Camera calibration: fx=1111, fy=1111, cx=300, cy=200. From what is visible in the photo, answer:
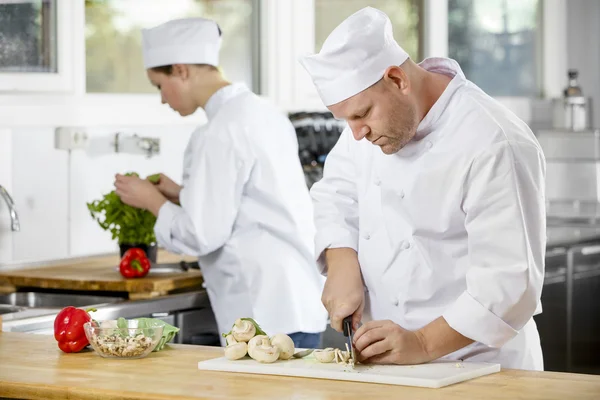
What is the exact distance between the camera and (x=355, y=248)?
2.42 metres

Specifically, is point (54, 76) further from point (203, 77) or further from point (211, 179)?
point (211, 179)

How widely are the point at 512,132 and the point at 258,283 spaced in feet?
4.17

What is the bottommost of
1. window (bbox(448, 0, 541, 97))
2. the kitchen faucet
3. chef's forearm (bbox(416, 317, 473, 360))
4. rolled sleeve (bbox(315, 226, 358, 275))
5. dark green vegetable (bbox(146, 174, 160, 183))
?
chef's forearm (bbox(416, 317, 473, 360))

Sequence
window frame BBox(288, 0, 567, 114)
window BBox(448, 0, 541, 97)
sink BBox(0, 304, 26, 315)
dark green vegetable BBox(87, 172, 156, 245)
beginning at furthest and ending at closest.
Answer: window BBox(448, 0, 541, 97)
window frame BBox(288, 0, 567, 114)
dark green vegetable BBox(87, 172, 156, 245)
sink BBox(0, 304, 26, 315)

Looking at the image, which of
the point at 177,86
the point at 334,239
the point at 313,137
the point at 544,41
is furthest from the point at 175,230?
the point at 544,41

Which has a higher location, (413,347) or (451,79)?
(451,79)

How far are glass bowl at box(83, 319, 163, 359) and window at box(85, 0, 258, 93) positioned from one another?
1767 mm

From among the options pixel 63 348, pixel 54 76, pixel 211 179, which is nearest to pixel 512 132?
pixel 63 348

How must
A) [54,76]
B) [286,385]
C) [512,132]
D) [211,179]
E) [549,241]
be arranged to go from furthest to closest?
[549,241], [54,76], [211,179], [512,132], [286,385]

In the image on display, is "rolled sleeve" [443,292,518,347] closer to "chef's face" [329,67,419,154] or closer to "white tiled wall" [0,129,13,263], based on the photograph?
"chef's face" [329,67,419,154]

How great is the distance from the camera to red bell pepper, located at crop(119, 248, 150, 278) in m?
3.27

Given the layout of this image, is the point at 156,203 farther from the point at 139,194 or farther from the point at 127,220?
the point at 127,220

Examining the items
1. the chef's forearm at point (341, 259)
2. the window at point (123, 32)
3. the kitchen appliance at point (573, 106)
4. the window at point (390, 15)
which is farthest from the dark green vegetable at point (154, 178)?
the kitchen appliance at point (573, 106)

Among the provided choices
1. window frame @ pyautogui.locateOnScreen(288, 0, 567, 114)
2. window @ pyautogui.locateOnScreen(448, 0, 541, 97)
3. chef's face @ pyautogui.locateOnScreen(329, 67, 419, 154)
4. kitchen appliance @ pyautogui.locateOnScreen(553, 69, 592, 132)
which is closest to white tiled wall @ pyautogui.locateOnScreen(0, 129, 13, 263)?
chef's face @ pyautogui.locateOnScreen(329, 67, 419, 154)
